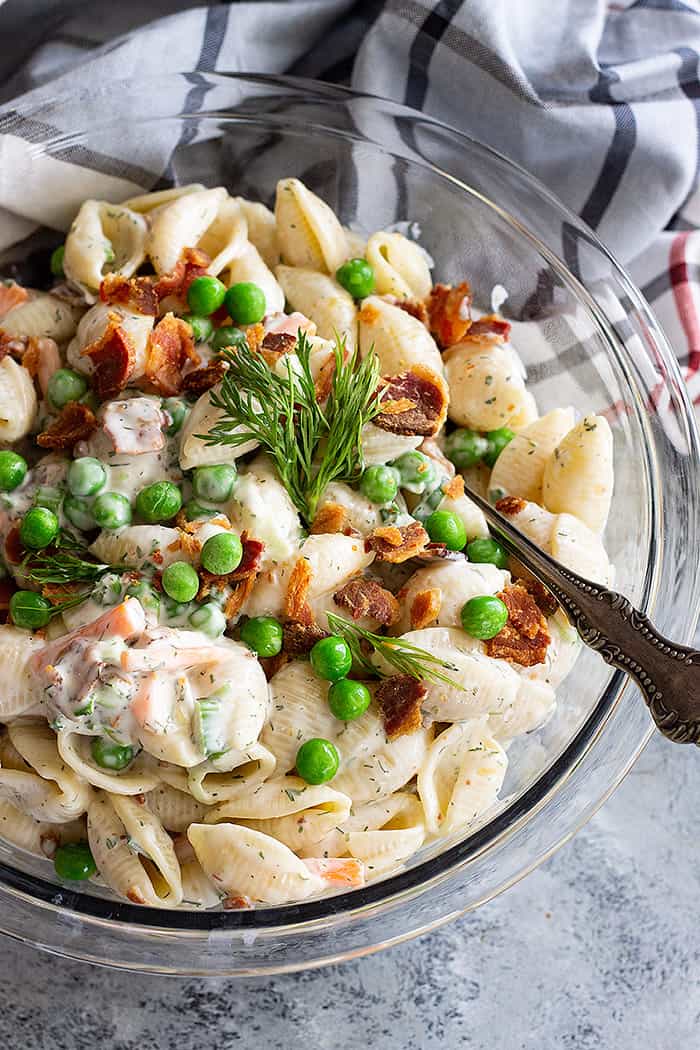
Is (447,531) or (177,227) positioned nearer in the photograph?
(447,531)

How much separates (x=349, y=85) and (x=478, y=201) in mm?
519

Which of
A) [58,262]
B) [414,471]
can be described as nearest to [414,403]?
[414,471]

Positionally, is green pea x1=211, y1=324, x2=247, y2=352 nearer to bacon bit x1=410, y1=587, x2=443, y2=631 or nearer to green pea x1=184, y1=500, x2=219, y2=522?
green pea x1=184, y1=500, x2=219, y2=522

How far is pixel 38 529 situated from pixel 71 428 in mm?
238

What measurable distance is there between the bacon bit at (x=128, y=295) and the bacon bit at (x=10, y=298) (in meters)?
0.23

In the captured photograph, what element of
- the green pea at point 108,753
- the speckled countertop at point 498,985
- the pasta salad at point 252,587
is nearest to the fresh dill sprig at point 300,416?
the pasta salad at point 252,587

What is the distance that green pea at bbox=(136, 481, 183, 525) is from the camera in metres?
2.01

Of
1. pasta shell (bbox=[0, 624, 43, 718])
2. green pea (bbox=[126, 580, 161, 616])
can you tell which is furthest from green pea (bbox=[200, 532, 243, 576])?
pasta shell (bbox=[0, 624, 43, 718])

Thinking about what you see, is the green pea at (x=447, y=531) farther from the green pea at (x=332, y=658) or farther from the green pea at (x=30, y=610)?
the green pea at (x=30, y=610)

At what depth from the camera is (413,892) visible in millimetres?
2068

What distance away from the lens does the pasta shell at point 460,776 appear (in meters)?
2.00

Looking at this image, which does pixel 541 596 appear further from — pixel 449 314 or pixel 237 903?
pixel 237 903

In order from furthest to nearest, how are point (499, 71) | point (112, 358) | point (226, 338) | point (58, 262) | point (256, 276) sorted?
point (499, 71) < point (58, 262) < point (256, 276) < point (226, 338) < point (112, 358)

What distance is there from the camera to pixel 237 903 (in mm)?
1935
